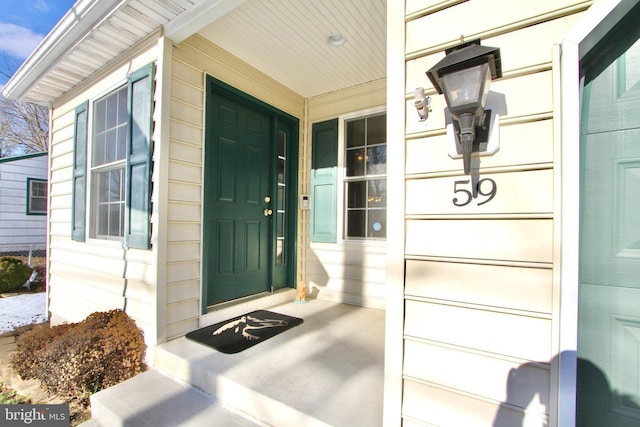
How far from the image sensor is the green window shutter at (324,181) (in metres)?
3.57

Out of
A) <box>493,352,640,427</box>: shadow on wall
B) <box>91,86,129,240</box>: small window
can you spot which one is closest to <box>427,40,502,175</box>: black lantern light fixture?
<box>493,352,640,427</box>: shadow on wall

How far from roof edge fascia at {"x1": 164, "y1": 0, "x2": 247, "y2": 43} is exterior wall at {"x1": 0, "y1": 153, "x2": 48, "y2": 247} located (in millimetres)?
7492

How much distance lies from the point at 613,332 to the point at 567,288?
27 cm

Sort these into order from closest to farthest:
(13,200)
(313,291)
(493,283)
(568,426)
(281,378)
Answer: (568,426)
(493,283)
(281,378)
(313,291)
(13,200)

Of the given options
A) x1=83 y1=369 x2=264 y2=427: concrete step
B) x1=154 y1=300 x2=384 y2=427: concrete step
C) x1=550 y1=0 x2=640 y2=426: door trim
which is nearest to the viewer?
x1=550 y1=0 x2=640 y2=426: door trim

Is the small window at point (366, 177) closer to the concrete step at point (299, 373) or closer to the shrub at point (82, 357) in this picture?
the concrete step at point (299, 373)

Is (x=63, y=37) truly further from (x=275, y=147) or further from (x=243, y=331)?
(x=243, y=331)

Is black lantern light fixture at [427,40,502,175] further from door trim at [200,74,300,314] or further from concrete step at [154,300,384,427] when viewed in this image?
door trim at [200,74,300,314]

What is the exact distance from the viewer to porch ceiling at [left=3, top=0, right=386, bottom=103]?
2223 mm

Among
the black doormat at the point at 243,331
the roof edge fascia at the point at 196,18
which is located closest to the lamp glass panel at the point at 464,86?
the roof edge fascia at the point at 196,18

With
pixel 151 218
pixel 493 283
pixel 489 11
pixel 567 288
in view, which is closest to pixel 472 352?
pixel 493 283

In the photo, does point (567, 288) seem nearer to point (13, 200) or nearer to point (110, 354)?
point (110, 354)

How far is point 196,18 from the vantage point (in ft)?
7.15

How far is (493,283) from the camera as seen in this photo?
1.12m
